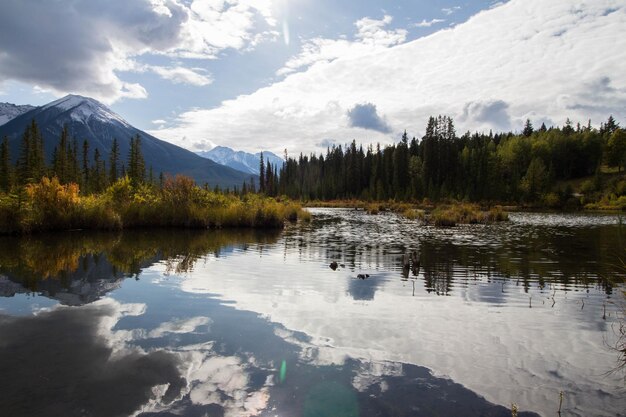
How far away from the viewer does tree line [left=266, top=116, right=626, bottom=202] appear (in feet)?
373

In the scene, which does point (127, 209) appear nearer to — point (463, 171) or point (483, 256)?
point (483, 256)

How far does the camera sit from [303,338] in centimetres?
981

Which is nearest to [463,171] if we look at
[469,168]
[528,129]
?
[469,168]

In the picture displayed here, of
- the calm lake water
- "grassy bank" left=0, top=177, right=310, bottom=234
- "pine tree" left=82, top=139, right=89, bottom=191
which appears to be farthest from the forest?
the calm lake water

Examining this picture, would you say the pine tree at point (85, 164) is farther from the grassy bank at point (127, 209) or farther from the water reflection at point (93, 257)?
the water reflection at point (93, 257)

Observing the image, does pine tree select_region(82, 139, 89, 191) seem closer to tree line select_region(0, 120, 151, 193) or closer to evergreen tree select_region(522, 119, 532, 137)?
tree line select_region(0, 120, 151, 193)

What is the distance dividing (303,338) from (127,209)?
31.7 meters

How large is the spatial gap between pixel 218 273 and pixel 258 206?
2505 centimetres

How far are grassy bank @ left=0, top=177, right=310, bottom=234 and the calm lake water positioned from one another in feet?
38.2

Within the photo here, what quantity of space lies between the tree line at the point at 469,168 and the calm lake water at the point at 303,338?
93059mm

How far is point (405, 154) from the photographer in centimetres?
13612

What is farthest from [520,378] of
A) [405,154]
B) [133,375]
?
[405,154]

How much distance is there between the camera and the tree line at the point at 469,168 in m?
114

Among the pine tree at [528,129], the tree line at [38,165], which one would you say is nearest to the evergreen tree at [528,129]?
the pine tree at [528,129]
